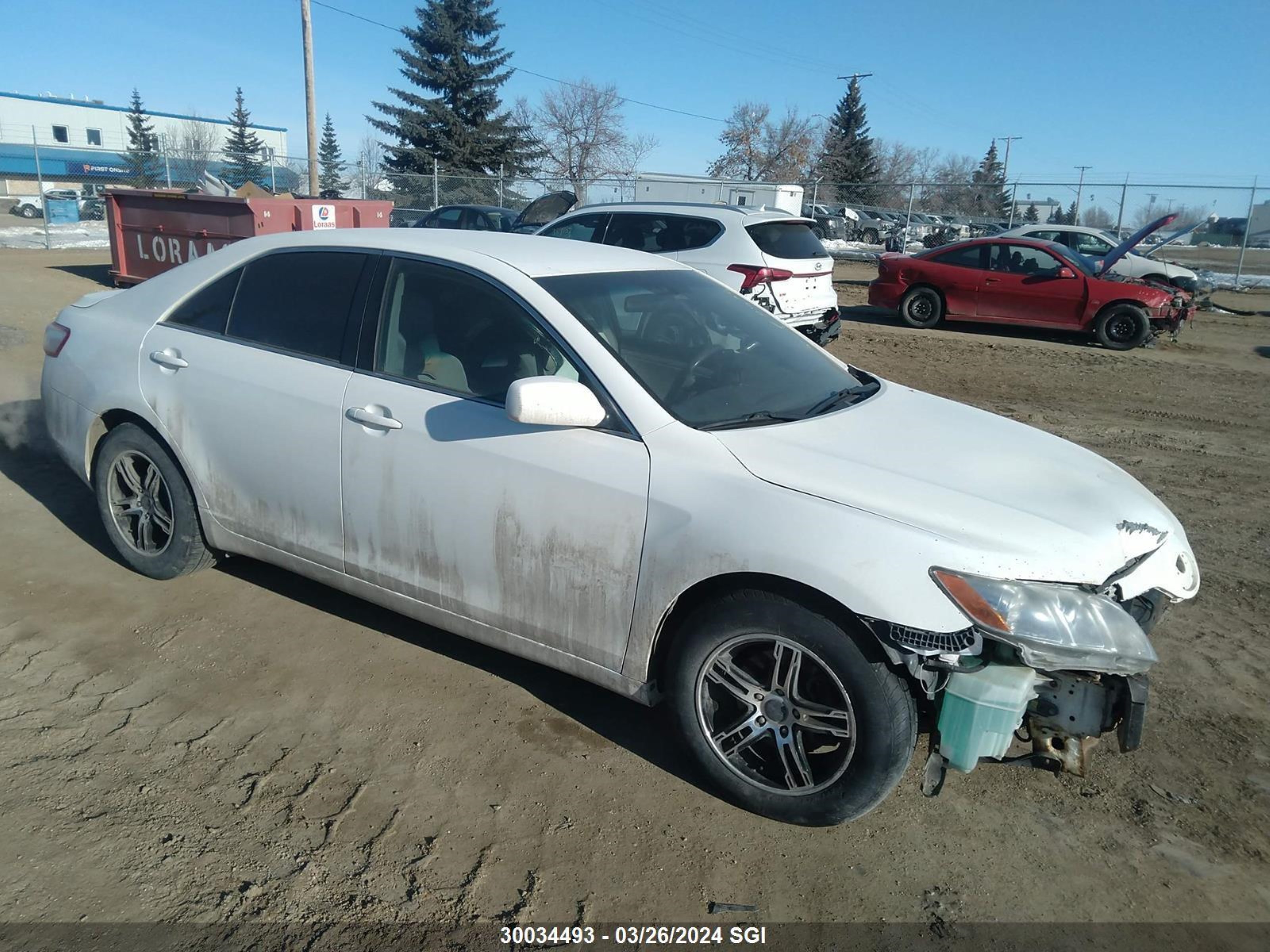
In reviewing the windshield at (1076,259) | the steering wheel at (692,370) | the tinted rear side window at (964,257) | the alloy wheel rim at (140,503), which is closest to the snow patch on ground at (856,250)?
the tinted rear side window at (964,257)

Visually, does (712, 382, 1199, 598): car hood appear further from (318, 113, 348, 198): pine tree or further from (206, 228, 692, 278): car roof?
(318, 113, 348, 198): pine tree

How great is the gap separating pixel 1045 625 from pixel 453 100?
43410mm

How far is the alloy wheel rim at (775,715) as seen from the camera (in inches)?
110

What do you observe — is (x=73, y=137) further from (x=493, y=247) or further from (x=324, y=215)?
(x=493, y=247)

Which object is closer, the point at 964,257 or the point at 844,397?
the point at 844,397

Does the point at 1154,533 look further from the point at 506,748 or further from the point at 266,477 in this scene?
the point at 266,477

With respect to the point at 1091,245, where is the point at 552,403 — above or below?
below

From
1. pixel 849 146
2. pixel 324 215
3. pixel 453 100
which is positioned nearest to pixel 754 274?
pixel 324 215

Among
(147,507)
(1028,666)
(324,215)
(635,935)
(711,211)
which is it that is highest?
(711,211)

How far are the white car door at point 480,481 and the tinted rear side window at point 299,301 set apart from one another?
20 cm

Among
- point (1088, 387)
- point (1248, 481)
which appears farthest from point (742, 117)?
point (1248, 481)

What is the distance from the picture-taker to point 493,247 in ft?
12.3

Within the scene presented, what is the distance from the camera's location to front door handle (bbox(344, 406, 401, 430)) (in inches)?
135

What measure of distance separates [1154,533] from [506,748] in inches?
91.3
